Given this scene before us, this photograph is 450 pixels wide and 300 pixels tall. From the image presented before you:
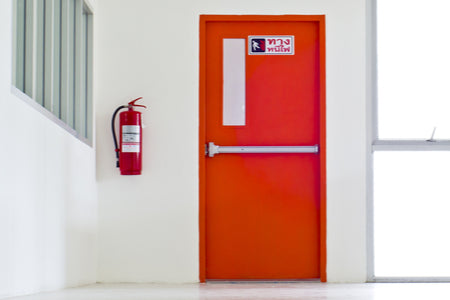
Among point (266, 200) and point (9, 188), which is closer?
point (9, 188)

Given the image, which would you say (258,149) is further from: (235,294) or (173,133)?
(235,294)

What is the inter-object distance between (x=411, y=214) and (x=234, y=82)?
162cm

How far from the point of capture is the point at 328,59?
5707 millimetres

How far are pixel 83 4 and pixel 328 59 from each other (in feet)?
5.95

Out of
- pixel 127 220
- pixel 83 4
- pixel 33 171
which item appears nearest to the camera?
pixel 33 171

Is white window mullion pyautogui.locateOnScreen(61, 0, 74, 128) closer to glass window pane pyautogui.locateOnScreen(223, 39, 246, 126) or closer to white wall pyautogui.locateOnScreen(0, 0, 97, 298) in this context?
white wall pyautogui.locateOnScreen(0, 0, 97, 298)

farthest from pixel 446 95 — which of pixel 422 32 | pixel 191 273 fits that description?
pixel 191 273

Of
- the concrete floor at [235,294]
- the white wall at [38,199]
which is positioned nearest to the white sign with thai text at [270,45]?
the white wall at [38,199]

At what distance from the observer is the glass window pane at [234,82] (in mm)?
5699

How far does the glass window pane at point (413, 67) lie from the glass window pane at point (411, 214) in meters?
0.23

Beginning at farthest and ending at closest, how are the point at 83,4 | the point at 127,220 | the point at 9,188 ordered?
the point at 127,220 < the point at 83,4 < the point at 9,188

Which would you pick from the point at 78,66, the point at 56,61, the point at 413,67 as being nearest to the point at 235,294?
the point at 56,61

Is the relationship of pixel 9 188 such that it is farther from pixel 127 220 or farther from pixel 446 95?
pixel 446 95

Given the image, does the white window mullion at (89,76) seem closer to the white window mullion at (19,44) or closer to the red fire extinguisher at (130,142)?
the red fire extinguisher at (130,142)
